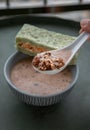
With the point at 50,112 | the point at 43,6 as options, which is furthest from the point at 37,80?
the point at 43,6

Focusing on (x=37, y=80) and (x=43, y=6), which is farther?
(x=43, y=6)

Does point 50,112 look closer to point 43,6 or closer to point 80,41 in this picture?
point 80,41

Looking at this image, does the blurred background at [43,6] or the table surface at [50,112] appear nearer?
the table surface at [50,112]

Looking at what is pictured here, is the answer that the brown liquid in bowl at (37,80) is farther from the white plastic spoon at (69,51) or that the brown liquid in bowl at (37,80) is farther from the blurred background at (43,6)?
the blurred background at (43,6)

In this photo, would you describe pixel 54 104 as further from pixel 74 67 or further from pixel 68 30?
pixel 68 30

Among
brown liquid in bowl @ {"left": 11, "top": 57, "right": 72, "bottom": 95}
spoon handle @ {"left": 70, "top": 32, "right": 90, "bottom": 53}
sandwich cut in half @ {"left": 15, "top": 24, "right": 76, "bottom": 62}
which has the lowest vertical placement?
brown liquid in bowl @ {"left": 11, "top": 57, "right": 72, "bottom": 95}

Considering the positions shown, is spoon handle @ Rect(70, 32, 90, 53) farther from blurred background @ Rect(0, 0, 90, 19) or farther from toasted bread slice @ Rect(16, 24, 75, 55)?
blurred background @ Rect(0, 0, 90, 19)

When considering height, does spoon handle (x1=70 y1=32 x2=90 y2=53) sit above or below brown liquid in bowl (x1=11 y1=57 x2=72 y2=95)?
above

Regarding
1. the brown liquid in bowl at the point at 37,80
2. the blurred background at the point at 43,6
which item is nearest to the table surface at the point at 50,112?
the brown liquid in bowl at the point at 37,80

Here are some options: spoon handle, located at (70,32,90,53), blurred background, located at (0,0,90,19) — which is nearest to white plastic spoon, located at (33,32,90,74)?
spoon handle, located at (70,32,90,53)
